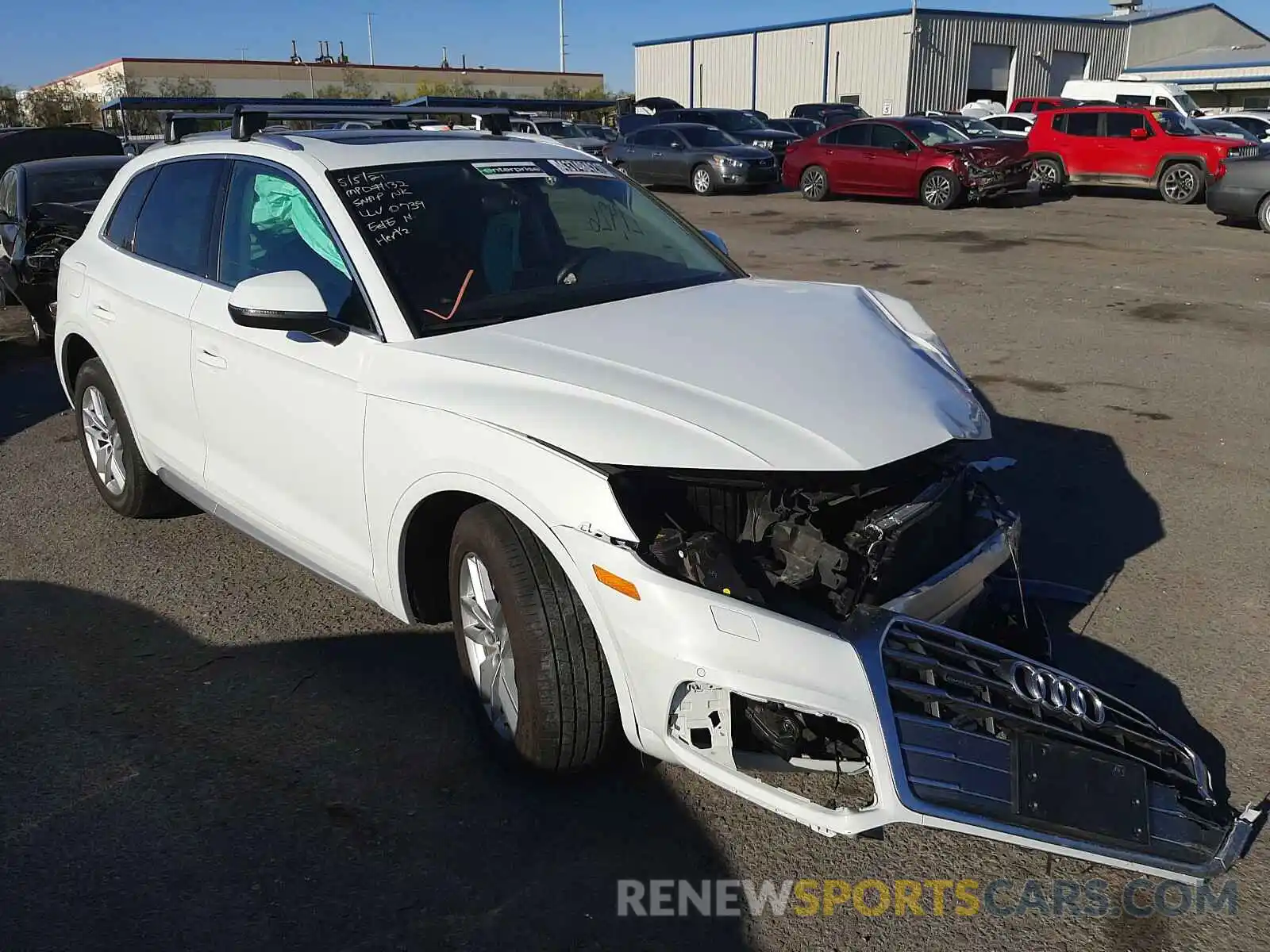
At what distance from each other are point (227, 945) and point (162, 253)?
3.00 meters

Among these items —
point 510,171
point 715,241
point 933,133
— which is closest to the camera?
point 510,171

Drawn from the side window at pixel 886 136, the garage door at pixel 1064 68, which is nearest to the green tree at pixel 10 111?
→ the side window at pixel 886 136

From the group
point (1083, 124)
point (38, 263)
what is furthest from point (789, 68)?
point (38, 263)

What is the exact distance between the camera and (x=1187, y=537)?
15.9 feet

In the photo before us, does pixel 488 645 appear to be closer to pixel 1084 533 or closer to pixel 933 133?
pixel 1084 533

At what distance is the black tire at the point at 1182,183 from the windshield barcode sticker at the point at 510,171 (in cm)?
1850

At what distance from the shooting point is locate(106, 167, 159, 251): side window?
4.79 m

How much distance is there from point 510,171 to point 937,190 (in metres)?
17.0

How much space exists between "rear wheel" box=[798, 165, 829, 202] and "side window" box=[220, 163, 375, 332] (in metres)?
18.6

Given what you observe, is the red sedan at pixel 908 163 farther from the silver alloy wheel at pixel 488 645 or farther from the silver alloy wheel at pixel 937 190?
the silver alloy wheel at pixel 488 645

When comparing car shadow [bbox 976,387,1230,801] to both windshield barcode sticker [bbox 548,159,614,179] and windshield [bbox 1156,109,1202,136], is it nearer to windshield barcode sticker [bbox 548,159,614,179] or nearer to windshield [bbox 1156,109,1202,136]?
windshield barcode sticker [bbox 548,159,614,179]

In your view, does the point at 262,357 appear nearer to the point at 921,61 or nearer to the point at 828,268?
the point at 828,268

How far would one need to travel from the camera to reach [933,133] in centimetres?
2028

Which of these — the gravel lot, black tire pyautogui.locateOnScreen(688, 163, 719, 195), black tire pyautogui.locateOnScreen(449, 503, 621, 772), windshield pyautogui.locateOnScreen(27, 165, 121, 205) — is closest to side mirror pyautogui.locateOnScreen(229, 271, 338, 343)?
black tire pyautogui.locateOnScreen(449, 503, 621, 772)
